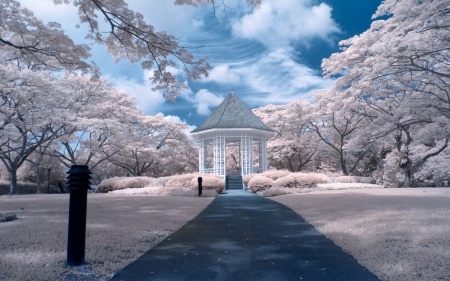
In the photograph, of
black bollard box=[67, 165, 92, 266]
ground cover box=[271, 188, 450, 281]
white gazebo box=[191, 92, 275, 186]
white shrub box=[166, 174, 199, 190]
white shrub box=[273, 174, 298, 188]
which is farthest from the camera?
white gazebo box=[191, 92, 275, 186]

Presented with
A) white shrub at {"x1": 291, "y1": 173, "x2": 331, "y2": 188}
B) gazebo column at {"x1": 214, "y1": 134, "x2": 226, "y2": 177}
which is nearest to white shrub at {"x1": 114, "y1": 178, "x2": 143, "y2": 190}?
gazebo column at {"x1": 214, "y1": 134, "x2": 226, "y2": 177}

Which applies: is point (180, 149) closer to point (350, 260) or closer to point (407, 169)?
point (407, 169)

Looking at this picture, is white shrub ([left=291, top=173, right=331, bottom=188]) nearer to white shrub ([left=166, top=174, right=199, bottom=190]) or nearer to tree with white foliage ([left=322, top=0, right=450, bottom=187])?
tree with white foliage ([left=322, top=0, right=450, bottom=187])

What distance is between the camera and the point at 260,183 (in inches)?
635

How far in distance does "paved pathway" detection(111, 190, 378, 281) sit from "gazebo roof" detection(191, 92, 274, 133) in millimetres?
15277

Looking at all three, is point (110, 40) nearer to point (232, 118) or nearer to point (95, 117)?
point (232, 118)

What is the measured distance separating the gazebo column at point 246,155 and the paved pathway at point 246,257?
49.1ft

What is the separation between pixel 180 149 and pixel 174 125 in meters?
2.49

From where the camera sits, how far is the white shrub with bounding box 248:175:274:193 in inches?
632

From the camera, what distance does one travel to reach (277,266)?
136 inches

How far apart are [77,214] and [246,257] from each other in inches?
83.4

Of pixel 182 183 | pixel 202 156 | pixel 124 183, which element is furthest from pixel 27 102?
pixel 202 156

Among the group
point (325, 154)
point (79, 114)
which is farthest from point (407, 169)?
point (79, 114)

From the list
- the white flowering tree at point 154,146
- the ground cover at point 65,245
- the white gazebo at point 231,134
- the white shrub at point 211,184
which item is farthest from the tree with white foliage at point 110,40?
the white flowering tree at point 154,146
